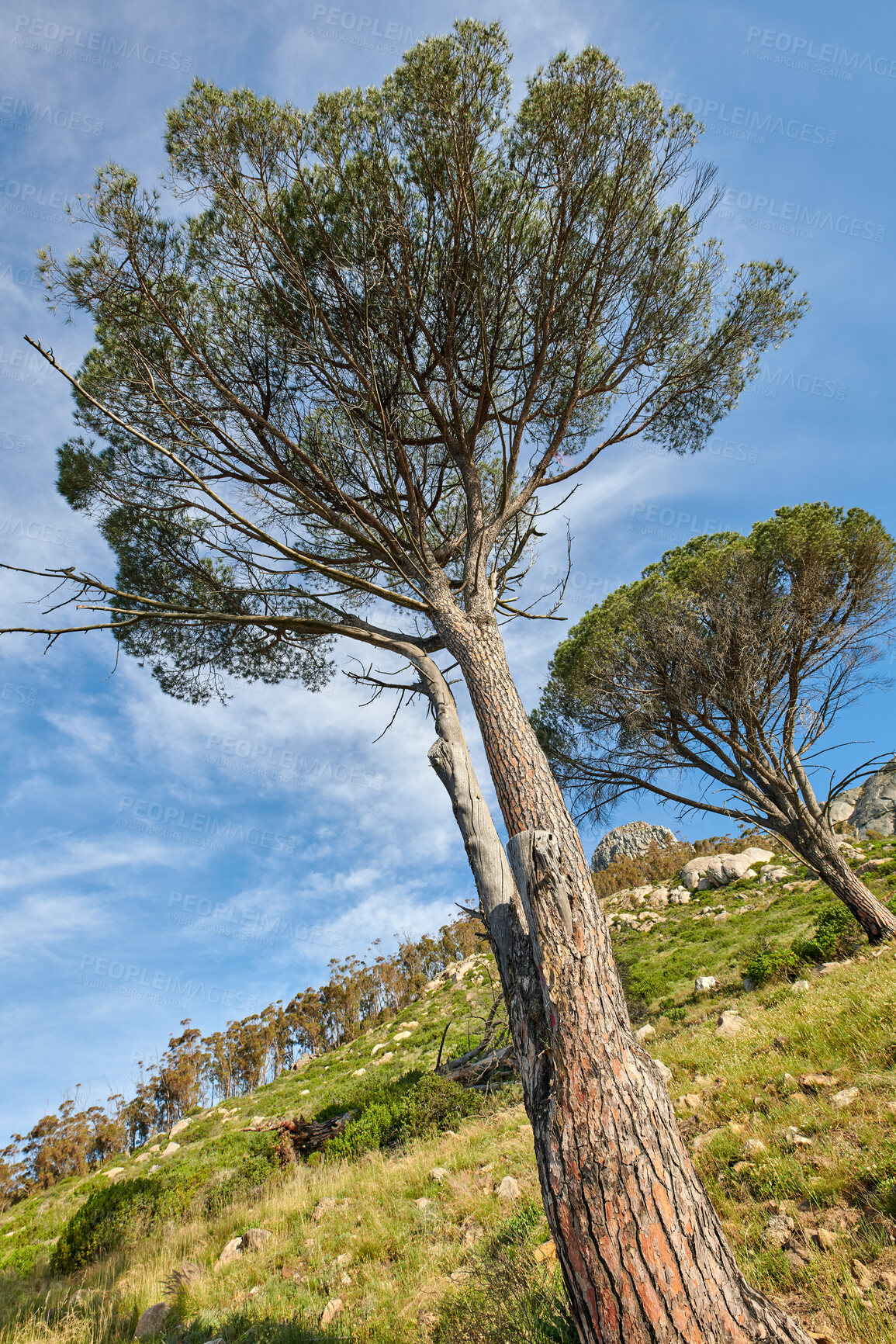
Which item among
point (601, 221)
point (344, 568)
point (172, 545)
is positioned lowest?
point (344, 568)

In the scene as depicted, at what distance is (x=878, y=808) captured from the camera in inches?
915

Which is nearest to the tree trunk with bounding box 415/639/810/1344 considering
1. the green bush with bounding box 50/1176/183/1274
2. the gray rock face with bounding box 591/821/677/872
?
the green bush with bounding box 50/1176/183/1274

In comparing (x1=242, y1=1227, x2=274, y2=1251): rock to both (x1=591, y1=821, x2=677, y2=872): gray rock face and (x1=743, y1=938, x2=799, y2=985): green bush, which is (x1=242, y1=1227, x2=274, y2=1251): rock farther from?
(x1=591, y1=821, x2=677, y2=872): gray rock face

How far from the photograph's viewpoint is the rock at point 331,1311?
3.51 metres

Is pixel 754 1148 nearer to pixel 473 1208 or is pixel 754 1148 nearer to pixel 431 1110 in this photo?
pixel 473 1208

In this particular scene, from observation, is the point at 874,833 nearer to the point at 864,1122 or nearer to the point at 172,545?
the point at 864,1122

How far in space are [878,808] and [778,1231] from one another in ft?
83.9

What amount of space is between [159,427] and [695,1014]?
10.7 m

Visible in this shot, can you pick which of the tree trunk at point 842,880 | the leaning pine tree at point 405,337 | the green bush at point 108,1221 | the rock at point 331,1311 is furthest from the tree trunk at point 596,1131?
the tree trunk at point 842,880

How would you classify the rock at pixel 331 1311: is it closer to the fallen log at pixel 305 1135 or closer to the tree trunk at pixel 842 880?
the fallen log at pixel 305 1135

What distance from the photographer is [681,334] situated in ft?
21.3

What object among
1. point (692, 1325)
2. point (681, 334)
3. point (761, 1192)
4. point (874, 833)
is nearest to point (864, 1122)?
point (761, 1192)

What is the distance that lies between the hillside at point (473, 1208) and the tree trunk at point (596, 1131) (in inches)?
25.5

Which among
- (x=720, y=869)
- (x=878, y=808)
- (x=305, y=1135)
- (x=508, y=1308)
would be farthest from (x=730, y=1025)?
(x=878, y=808)
